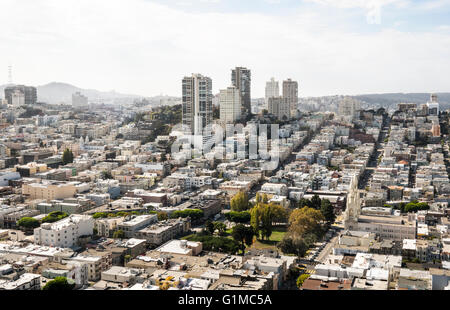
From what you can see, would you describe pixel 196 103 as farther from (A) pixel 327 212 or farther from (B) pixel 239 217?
(A) pixel 327 212

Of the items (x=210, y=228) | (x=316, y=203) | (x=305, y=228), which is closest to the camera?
(x=305, y=228)

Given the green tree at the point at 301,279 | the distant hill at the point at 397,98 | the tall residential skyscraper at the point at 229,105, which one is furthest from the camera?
the distant hill at the point at 397,98

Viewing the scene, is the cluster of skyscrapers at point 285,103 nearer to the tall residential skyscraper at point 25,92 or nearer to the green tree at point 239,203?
the green tree at point 239,203

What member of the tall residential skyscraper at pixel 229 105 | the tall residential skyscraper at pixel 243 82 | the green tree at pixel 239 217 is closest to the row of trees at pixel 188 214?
the green tree at pixel 239 217

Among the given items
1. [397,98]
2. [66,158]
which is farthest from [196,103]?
[397,98]

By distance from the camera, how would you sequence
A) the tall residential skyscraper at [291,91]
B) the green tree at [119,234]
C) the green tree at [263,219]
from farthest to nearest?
the tall residential skyscraper at [291,91], the green tree at [263,219], the green tree at [119,234]

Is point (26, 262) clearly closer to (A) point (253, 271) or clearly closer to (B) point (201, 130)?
(A) point (253, 271)
